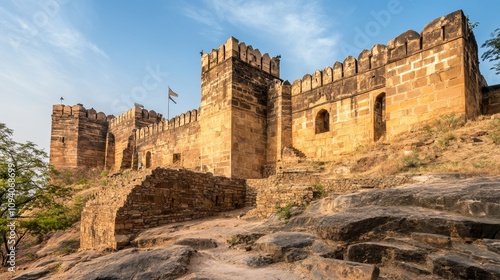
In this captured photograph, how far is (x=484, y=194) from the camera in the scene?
15.4 ft

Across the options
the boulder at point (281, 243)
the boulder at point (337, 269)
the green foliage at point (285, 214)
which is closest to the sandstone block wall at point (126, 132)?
the green foliage at point (285, 214)

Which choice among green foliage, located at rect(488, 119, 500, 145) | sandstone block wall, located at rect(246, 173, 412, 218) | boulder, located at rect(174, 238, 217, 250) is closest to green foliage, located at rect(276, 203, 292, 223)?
sandstone block wall, located at rect(246, 173, 412, 218)

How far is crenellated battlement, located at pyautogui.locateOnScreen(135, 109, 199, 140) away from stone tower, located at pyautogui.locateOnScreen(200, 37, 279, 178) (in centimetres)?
267

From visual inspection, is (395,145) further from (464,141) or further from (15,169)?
(15,169)

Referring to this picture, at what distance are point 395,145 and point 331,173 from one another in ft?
7.67

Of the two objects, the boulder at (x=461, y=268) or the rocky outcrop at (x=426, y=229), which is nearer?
the boulder at (x=461, y=268)

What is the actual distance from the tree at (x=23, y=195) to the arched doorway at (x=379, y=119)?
13.0m

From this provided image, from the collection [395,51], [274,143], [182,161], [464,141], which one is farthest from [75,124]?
[464,141]

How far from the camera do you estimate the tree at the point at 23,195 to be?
11367mm

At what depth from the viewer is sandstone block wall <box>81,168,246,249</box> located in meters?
9.41

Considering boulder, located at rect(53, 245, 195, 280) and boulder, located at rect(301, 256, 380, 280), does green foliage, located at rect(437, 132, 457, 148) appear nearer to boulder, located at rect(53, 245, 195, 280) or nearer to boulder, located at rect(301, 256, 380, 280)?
boulder, located at rect(301, 256, 380, 280)

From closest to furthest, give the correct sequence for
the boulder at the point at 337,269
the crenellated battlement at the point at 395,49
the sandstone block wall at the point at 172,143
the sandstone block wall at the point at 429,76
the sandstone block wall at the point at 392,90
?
1. the boulder at the point at 337,269
2. the sandstone block wall at the point at 429,76
3. the sandstone block wall at the point at 392,90
4. the crenellated battlement at the point at 395,49
5. the sandstone block wall at the point at 172,143

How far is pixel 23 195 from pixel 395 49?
51.6 ft

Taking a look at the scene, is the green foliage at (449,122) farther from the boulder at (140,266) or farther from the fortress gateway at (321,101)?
the boulder at (140,266)
